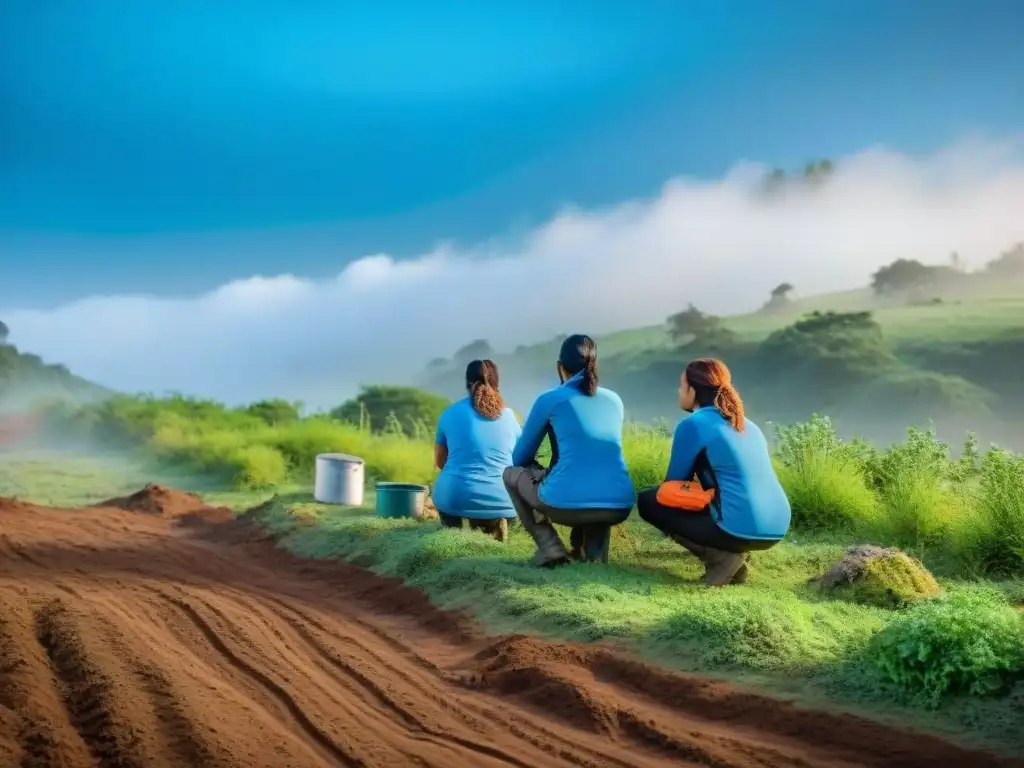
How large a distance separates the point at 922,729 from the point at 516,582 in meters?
2.64

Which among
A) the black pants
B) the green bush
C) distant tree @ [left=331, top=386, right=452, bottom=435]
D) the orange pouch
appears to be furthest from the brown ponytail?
distant tree @ [left=331, top=386, right=452, bottom=435]

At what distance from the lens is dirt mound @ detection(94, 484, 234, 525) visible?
1002 cm

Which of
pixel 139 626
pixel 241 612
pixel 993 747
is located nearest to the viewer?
pixel 993 747

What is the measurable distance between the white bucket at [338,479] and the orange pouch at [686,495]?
14.9ft

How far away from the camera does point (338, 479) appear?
985 cm

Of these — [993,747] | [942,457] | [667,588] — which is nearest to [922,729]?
[993,747]

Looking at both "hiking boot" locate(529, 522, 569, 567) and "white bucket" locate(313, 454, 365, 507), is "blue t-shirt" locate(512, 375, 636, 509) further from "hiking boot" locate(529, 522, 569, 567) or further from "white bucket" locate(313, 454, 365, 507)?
"white bucket" locate(313, 454, 365, 507)

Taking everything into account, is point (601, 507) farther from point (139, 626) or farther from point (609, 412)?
point (139, 626)

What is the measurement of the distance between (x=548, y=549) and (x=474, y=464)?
1165mm

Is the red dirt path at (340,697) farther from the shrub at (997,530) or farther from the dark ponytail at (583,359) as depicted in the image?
the shrub at (997,530)

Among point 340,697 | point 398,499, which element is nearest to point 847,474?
point 398,499

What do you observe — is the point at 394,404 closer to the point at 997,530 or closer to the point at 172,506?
the point at 172,506

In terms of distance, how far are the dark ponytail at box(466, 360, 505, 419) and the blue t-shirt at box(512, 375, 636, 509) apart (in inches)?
44.3

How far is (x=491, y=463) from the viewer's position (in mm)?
7430
